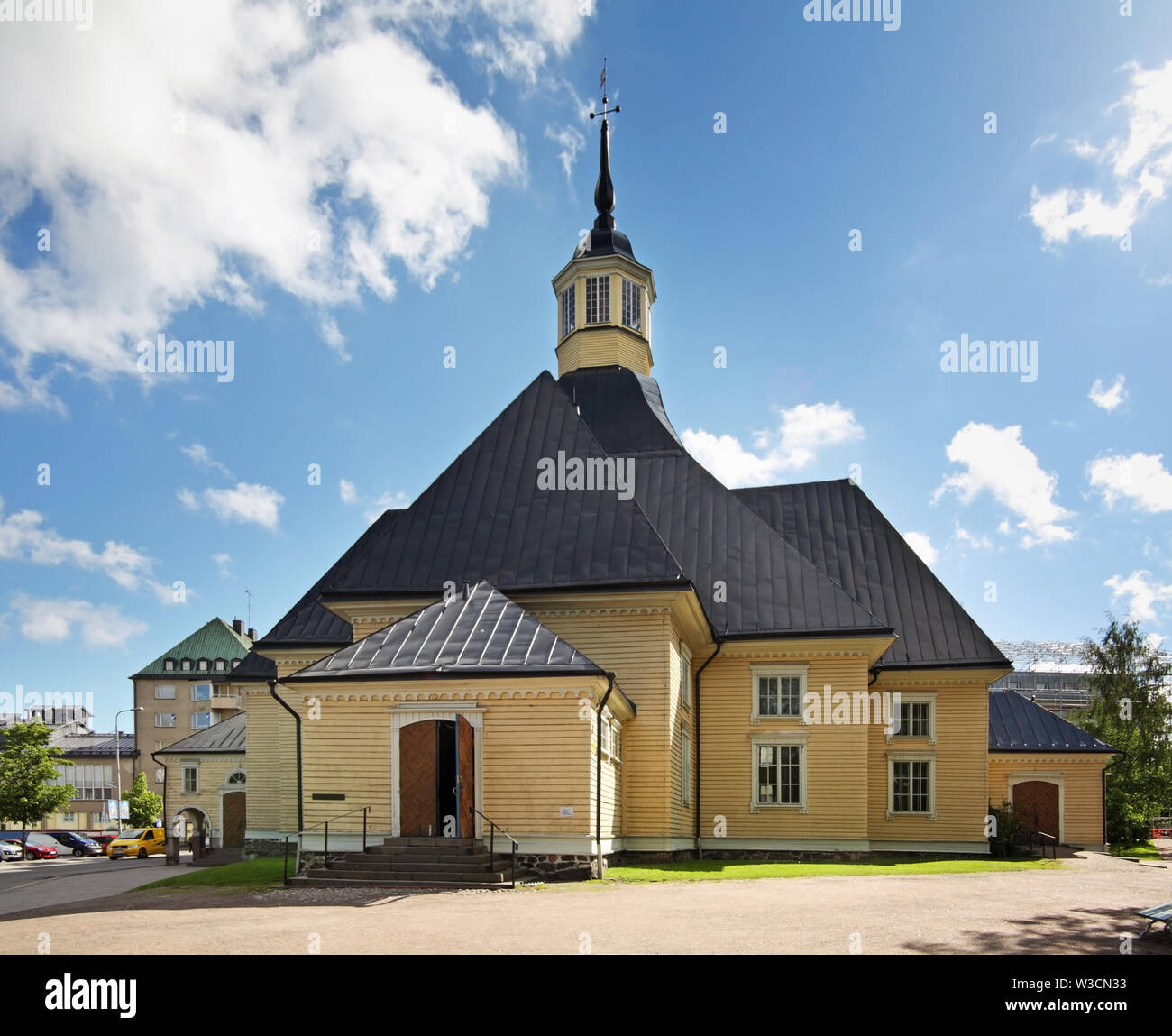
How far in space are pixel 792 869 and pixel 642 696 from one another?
500 cm

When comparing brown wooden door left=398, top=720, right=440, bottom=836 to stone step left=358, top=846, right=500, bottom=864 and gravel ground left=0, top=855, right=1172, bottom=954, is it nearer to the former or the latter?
stone step left=358, top=846, right=500, bottom=864

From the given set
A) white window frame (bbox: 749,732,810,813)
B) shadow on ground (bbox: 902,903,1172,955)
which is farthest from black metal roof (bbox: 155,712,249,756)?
shadow on ground (bbox: 902,903,1172,955)

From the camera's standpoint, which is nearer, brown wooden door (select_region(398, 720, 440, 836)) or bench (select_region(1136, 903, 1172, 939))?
bench (select_region(1136, 903, 1172, 939))

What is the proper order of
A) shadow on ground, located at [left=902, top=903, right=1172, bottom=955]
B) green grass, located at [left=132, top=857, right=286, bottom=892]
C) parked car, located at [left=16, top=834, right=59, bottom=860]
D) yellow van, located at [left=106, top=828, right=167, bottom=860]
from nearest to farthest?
shadow on ground, located at [left=902, top=903, right=1172, bottom=955] < green grass, located at [left=132, top=857, right=286, bottom=892] < yellow van, located at [left=106, top=828, right=167, bottom=860] < parked car, located at [left=16, top=834, right=59, bottom=860]

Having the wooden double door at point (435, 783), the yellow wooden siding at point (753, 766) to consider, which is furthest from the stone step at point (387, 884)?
the yellow wooden siding at point (753, 766)

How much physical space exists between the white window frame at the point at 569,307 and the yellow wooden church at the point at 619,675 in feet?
0.87

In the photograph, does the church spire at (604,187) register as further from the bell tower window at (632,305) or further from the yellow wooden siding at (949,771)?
the yellow wooden siding at (949,771)

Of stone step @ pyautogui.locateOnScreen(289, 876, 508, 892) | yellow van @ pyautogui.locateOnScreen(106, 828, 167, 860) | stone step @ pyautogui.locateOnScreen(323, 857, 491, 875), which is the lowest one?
yellow van @ pyautogui.locateOnScreen(106, 828, 167, 860)

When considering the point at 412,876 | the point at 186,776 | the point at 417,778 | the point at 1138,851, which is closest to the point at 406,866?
the point at 412,876

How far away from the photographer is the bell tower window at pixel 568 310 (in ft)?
127

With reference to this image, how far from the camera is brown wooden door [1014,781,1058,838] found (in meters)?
36.0

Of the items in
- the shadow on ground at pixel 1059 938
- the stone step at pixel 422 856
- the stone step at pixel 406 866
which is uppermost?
the shadow on ground at pixel 1059 938

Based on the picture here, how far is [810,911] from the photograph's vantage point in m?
13.8
